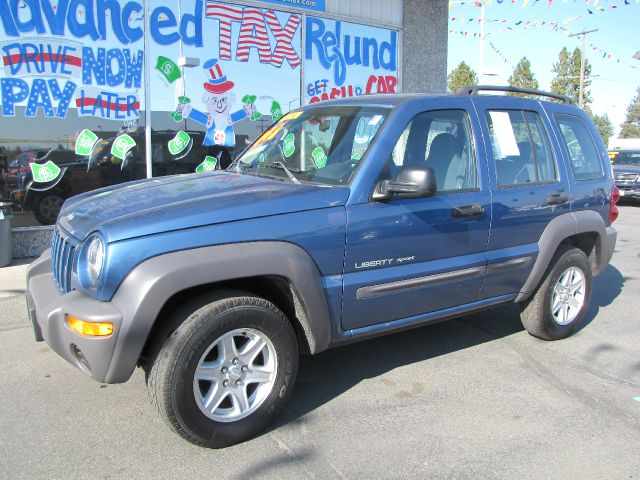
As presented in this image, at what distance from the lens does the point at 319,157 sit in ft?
11.7

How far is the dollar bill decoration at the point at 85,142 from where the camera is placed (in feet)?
25.1

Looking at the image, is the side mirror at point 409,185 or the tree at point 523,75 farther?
the tree at point 523,75

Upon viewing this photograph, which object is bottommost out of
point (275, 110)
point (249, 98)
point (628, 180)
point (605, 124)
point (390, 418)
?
point (390, 418)

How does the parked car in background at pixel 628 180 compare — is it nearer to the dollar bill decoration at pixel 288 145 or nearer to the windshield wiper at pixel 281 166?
the dollar bill decoration at pixel 288 145

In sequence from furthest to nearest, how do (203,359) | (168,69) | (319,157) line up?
(168,69) < (319,157) < (203,359)


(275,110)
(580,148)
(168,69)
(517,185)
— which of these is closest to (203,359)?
(517,185)

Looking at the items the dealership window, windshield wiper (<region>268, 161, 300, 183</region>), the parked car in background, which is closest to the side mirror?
windshield wiper (<region>268, 161, 300, 183</region>)

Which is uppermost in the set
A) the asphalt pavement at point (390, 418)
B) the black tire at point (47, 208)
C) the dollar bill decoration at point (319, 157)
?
the dollar bill decoration at point (319, 157)

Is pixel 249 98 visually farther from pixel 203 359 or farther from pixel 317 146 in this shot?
pixel 203 359

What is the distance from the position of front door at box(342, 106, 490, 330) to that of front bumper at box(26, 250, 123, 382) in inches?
49.9

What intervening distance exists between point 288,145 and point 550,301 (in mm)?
2378

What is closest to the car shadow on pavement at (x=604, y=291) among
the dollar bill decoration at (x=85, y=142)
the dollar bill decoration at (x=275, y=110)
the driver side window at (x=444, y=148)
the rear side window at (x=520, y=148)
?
the rear side window at (x=520, y=148)

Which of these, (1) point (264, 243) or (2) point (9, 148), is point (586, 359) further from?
(2) point (9, 148)

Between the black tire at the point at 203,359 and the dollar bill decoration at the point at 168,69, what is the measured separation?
610 centimetres
